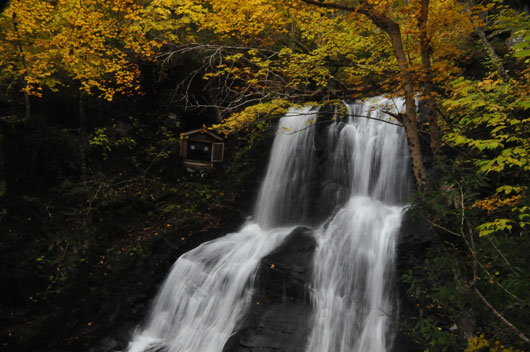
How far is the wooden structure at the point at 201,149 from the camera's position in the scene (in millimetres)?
14208

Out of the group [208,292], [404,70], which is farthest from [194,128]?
[404,70]

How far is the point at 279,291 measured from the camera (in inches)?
316

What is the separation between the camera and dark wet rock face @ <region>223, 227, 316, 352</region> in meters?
7.11

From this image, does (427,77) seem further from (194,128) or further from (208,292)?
(194,128)

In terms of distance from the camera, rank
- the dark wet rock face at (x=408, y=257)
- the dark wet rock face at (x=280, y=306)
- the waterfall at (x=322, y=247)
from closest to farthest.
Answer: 1. the dark wet rock face at (x=408, y=257)
2. the dark wet rock face at (x=280, y=306)
3. the waterfall at (x=322, y=247)

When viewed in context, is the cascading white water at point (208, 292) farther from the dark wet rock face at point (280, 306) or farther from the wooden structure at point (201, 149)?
the wooden structure at point (201, 149)

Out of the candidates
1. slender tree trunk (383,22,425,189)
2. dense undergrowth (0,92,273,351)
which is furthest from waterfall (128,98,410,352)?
dense undergrowth (0,92,273,351)

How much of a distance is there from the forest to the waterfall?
2.10 feet

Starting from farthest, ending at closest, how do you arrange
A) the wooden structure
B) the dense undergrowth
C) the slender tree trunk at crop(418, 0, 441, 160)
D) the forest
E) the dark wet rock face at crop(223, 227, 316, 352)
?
the wooden structure
the dense undergrowth
the dark wet rock face at crop(223, 227, 316, 352)
the forest
the slender tree trunk at crop(418, 0, 441, 160)

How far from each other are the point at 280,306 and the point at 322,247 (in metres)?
1.95

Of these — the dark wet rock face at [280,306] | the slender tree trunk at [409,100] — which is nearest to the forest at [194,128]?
the slender tree trunk at [409,100]

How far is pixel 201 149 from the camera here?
14.4m

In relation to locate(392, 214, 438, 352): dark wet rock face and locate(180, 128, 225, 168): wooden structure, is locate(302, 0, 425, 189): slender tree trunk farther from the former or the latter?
locate(180, 128, 225, 168): wooden structure

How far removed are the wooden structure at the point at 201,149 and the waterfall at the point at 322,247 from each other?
8.73 ft
